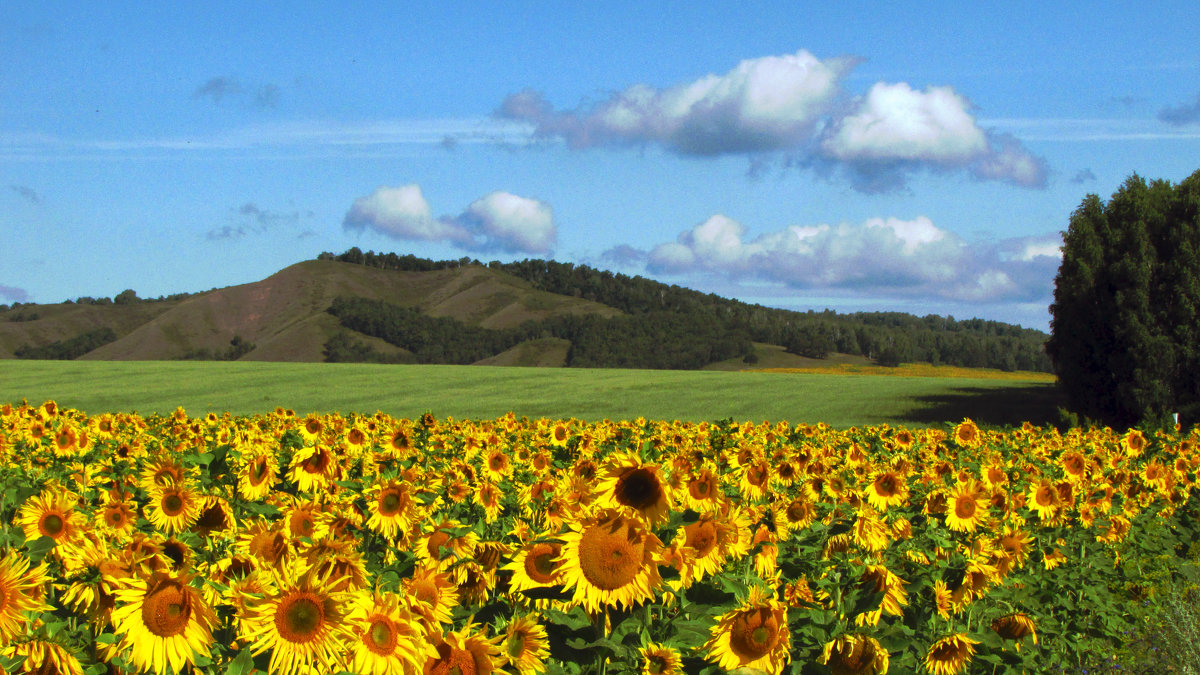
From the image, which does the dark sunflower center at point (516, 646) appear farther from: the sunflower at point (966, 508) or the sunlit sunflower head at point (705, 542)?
the sunflower at point (966, 508)

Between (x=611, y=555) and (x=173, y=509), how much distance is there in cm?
329

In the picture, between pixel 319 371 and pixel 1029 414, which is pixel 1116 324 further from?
pixel 319 371

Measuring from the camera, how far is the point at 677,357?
96.9m

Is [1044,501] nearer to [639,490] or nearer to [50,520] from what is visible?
[639,490]

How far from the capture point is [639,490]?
9.81 ft

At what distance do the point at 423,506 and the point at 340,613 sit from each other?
9.37 feet

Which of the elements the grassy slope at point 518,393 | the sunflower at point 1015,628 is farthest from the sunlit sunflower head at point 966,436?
the grassy slope at point 518,393

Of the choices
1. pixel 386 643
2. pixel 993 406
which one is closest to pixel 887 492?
pixel 386 643

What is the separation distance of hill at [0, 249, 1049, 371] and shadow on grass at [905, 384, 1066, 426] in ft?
134

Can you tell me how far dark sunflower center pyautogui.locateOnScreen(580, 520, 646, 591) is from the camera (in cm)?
275

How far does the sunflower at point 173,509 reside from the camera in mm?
4991

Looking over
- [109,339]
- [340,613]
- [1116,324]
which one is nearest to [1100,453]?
[340,613]

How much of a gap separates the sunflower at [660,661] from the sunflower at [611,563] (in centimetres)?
19

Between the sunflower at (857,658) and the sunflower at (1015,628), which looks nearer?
the sunflower at (857,658)
